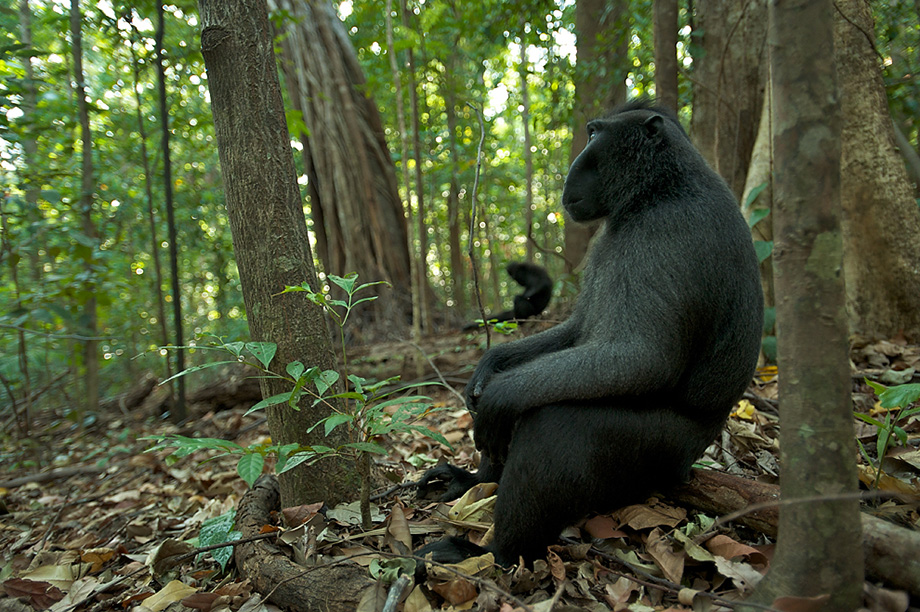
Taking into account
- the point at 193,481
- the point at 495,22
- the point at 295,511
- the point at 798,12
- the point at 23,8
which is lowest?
the point at 193,481

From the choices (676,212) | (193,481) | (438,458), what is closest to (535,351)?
(676,212)

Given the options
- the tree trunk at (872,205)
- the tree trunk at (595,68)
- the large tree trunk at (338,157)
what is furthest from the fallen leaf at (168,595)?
the large tree trunk at (338,157)

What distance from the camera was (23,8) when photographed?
267 inches

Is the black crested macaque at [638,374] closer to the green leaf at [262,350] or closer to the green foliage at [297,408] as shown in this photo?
the green foliage at [297,408]

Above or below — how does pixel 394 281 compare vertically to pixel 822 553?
above

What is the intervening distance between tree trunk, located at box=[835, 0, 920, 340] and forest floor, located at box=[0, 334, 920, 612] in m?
0.60

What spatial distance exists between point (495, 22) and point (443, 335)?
157 inches

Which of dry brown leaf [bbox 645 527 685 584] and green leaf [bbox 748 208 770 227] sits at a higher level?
green leaf [bbox 748 208 770 227]

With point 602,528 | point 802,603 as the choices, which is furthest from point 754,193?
point 802,603

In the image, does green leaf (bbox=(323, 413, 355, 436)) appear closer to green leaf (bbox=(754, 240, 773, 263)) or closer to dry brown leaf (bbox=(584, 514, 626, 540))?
dry brown leaf (bbox=(584, 514, 626, 540))

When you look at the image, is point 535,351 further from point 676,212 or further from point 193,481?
point 193,481

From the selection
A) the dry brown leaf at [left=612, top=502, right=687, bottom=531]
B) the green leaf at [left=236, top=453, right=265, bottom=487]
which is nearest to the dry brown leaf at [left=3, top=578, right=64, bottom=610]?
the green leaf at [left=236, top=453, right=265, bottom=487]

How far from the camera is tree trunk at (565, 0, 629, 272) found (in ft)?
21.9

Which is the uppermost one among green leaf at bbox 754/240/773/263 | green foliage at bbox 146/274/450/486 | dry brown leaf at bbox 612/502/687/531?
green leaf at bbox 754/240/773/263
